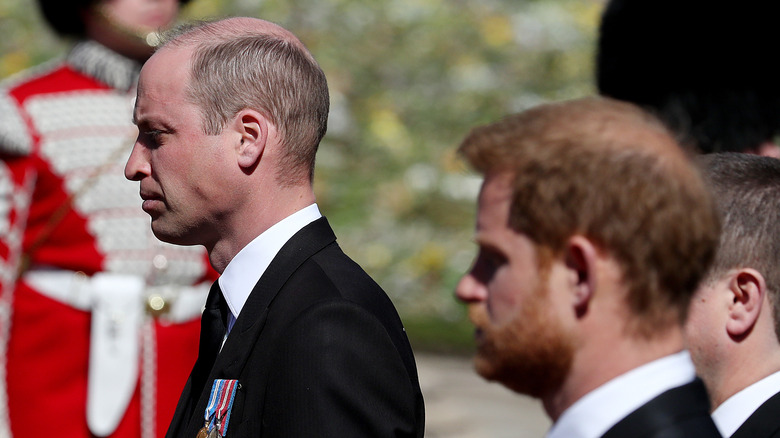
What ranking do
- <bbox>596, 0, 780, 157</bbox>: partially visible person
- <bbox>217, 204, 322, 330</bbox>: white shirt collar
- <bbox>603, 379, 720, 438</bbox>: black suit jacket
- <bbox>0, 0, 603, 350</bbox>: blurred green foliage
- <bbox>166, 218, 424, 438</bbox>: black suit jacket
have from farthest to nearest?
1. <bbox>0, 0, 603, 350</bbox>: blurred green foliage
2. <bbox>596, 0, 780, 157</bbox>: partially visible person
3. <bbox>217, 204, 322, 330</bbox>: white shirt collar
4. <bbox>166, 218, 424, 438</bbox>: black suit jacket
5. <bbox>603, 379, 720, 438</bbox>: black suit jacket

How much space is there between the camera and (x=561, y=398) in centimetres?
151

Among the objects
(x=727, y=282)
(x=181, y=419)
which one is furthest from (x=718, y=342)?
(x=181, y=419)

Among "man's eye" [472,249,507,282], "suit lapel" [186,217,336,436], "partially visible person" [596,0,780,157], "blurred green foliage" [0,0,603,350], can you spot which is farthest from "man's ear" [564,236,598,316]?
"blurred green foliage" [0,0,603,350]

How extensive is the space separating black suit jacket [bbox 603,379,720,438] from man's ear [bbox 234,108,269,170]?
0.91m

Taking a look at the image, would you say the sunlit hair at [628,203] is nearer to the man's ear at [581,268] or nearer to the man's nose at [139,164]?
the man's ear at [581,268]

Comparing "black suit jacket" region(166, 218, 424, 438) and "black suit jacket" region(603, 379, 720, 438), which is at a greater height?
"black suit jacket" region(603, 379, 720, 438)

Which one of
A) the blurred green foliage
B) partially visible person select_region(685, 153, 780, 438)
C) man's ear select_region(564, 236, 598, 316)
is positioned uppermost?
man's ear select_region(564, 236, 598, 316)

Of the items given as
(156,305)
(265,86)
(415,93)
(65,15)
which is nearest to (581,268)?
(265,86)

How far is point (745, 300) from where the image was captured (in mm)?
2064

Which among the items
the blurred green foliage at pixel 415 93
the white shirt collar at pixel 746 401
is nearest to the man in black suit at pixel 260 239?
the white shirt collar at pixel 746 401

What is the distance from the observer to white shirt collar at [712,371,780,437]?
2.08 m

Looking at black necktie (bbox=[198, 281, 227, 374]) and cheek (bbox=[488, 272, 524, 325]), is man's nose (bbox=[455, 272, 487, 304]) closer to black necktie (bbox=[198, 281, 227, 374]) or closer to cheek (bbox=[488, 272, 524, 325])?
cheek (bbox=[488, 272, 524, 325])

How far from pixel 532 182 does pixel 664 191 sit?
18 centimetres

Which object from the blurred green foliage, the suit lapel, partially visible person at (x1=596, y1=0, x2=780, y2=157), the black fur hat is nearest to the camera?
the suit lapel
